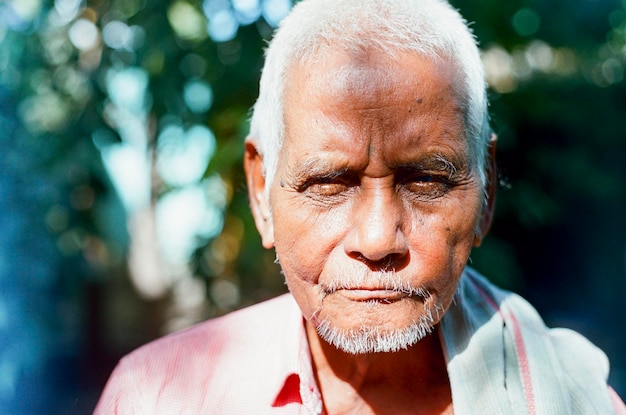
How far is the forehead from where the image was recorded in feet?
4.13

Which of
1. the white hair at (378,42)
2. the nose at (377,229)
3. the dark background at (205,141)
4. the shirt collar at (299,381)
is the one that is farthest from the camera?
the dark background at (205,141)

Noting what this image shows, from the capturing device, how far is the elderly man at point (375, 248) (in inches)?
50.1

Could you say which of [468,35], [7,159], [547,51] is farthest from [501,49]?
[7,159]

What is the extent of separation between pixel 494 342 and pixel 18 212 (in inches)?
93.3

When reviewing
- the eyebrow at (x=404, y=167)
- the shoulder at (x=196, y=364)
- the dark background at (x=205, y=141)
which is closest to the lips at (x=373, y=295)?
the eyebrow at (x=404, y=167)

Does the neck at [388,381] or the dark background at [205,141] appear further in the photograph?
the dark background at [205,141]

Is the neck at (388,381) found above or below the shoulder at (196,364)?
above

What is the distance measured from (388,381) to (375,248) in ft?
1.65

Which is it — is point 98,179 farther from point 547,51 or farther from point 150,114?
point 547,51

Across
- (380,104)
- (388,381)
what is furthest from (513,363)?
(380,104)

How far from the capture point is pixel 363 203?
128cm

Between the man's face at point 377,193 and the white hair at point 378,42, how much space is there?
0.04 m

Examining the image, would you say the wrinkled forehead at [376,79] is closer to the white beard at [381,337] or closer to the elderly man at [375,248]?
the elderly man at [375,248]

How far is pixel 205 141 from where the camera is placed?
2.50 m
